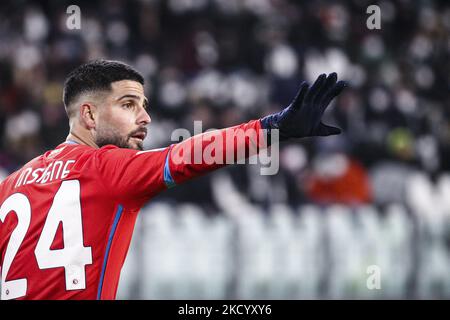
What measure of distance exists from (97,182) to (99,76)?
2.00ft

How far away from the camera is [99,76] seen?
161 inches

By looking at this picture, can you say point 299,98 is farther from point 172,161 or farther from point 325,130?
point 172,161

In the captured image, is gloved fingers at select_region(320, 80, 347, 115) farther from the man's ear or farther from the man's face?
the man's ear

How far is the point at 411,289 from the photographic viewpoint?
36.4ft

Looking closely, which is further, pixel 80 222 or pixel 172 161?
pixel 80 222

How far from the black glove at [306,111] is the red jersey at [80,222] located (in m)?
0.39

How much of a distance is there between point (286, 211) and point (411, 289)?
74.1 inches

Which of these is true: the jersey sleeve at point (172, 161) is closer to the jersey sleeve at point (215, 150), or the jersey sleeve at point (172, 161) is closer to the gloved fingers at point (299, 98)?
the jersey sleeve at point (215, 150)

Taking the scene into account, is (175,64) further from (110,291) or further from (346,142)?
(110,291)

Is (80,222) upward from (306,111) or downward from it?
downward

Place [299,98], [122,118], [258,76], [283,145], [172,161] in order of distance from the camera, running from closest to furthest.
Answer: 1. [299,98]
2. [172,161]
3. [122,118]
4. [283,145]
5. [258,76]

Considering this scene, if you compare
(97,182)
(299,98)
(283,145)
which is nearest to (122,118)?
(97,182)

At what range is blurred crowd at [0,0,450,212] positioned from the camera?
1169 cm

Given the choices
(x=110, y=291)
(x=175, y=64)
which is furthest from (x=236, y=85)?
(x=110, y=291)
